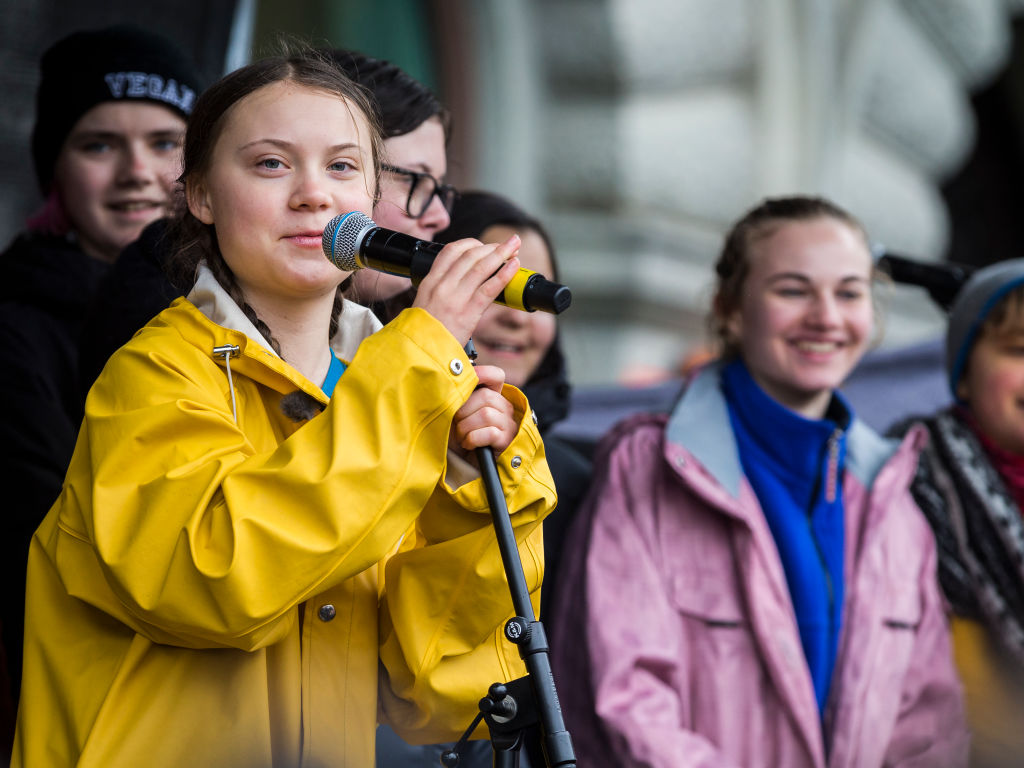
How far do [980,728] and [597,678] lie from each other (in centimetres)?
73

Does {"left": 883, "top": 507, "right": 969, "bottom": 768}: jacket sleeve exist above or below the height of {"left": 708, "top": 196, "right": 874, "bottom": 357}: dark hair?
below

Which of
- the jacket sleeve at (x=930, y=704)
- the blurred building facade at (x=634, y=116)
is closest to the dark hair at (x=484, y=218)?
the jacket sleeve at (x=930, y=704)

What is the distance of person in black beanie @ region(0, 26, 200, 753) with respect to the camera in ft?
6.51

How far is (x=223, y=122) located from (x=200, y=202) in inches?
3.8

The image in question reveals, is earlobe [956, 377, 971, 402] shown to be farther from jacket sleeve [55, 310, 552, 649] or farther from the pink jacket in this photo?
jacket sleeve [55, 310, 552, 649]

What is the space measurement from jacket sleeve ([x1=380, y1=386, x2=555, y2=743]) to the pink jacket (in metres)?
0.60

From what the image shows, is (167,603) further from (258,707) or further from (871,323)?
(871,323)

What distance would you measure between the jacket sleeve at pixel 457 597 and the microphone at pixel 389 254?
160mm

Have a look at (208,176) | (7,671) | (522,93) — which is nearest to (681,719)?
(7,671)

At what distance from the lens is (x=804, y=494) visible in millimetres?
2236

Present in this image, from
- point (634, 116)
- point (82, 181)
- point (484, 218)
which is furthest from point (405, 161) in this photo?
point (634, 116)

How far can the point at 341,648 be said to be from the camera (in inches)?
53.5

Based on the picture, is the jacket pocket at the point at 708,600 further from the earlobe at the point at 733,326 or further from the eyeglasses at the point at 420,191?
the eyeglasses at the point at 420,191

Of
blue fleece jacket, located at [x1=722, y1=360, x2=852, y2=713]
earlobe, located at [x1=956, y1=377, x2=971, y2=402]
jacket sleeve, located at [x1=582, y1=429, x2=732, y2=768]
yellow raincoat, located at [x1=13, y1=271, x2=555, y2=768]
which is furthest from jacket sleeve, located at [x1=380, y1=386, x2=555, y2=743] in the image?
earlobe, located at [x1=956, y1=377, x2=971, y2=402]
